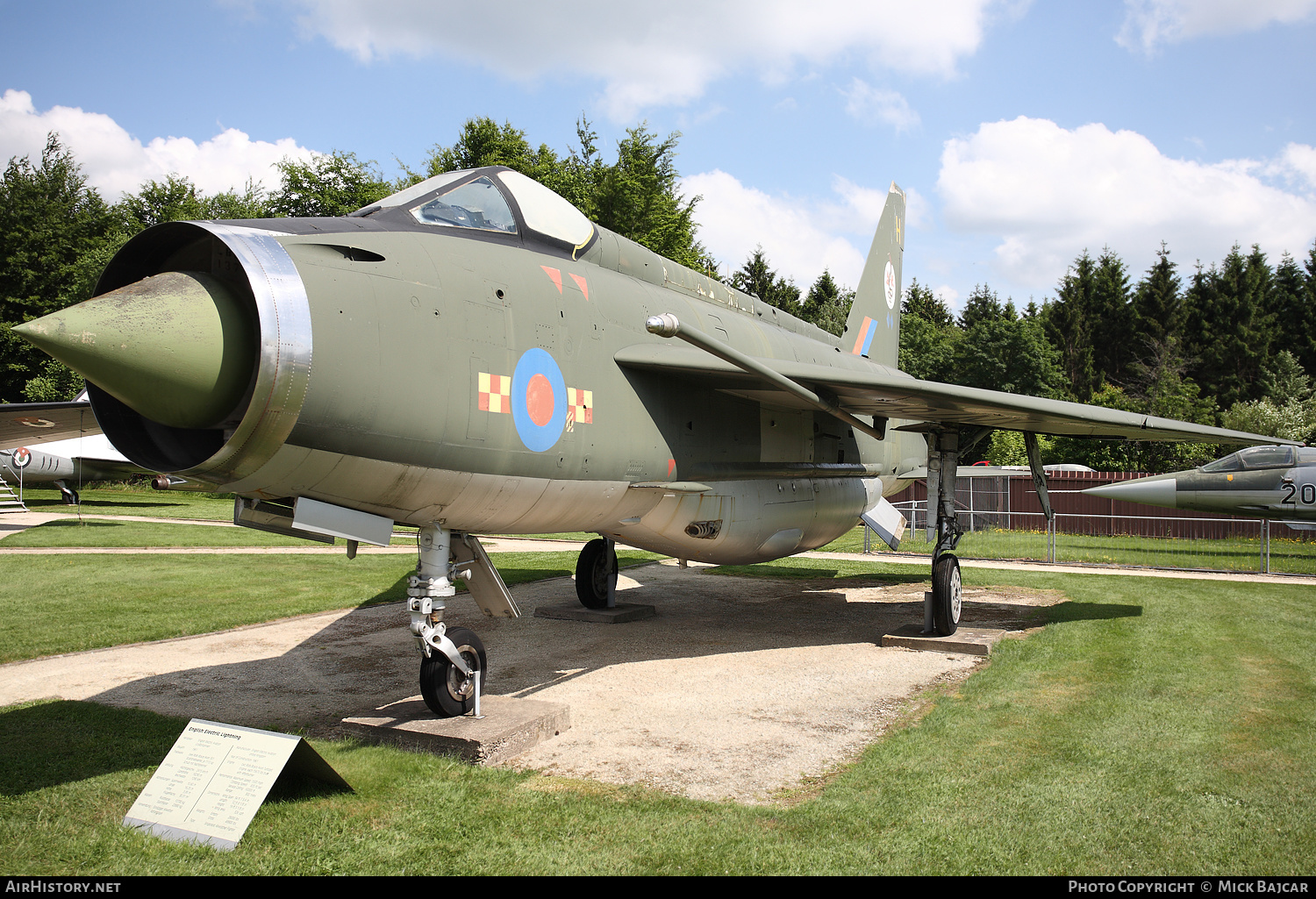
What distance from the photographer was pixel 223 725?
167 inches

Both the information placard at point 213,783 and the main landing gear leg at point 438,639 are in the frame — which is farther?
the main landing gear leg at point 438,639

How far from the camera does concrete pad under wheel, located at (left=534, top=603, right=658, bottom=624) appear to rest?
10312 mm

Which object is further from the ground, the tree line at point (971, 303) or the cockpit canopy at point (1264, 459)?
the tree line at point (971, 303)

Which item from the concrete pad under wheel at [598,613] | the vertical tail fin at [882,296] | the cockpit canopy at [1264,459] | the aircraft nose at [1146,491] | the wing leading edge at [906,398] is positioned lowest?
the concrete pad under wheel at [598,613]

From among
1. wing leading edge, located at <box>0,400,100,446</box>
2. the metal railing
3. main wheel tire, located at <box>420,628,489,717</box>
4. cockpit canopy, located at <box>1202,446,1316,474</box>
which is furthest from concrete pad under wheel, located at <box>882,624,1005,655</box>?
wing leading edge, located at <box>0,400,100,446</box>

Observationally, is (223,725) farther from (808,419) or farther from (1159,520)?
(1159,520)

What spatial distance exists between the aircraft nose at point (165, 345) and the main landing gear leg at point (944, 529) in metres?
7.14

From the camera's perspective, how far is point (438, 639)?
214 inches

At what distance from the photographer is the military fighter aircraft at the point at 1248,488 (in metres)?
16.3

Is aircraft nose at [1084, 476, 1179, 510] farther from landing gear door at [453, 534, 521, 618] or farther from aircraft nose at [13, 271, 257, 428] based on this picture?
aircraft nose at [13, 271, 257, 428]

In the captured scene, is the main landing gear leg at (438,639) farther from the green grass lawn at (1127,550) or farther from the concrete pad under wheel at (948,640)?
the green grass lawn at (1127,550)

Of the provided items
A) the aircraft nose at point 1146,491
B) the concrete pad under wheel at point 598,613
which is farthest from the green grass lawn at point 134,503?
the aircraft nose at point 1146,491

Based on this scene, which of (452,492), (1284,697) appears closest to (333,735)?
(452,492)

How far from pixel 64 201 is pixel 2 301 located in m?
9.56
